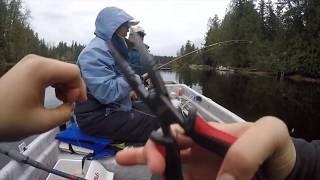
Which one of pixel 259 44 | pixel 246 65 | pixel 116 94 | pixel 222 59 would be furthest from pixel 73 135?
pixel 222 59

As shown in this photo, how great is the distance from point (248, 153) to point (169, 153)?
17 cm

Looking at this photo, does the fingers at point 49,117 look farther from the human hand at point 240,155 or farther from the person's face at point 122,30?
the person's face at point 122,30

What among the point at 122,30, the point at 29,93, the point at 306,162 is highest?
the point at 122,30

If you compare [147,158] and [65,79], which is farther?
[65,79]

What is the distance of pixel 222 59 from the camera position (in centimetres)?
9062

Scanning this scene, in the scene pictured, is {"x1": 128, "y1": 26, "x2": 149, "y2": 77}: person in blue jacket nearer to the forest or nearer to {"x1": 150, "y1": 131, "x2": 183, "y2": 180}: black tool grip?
{"x1": 150, "y1": 131, "x2": 183, "y2": 180}: black tool grip

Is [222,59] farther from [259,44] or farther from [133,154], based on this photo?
[133,154]

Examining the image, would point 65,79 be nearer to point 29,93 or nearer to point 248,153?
point 29,93

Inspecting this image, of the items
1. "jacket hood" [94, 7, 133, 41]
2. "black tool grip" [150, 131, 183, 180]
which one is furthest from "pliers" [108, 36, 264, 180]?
"jacket hood" [94, 7, 133, 41]

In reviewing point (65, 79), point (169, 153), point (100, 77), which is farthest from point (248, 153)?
point (100, 77)

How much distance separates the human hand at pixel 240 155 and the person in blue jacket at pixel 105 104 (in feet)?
9.40

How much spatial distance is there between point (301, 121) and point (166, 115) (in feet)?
59.8

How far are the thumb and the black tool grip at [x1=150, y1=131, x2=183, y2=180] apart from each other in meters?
0.39

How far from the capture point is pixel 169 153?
837 millimetres
